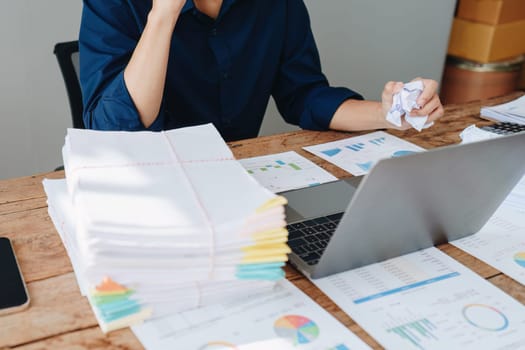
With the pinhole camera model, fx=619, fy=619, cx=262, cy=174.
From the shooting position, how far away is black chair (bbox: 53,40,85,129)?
1557 millimetres

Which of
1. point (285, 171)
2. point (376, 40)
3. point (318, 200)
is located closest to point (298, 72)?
point (285, 171)

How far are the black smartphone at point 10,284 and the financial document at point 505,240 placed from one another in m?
0.65

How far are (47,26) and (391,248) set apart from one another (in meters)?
1.75

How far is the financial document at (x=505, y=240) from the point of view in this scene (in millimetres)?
939

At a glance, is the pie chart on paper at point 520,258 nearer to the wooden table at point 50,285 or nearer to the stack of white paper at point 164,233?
the wooden table at point 50,285

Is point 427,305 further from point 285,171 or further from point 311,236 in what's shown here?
point 285,171

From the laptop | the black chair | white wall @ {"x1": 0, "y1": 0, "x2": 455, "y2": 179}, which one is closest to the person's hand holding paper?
the laptop

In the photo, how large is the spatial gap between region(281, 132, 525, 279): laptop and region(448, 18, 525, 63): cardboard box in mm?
2507

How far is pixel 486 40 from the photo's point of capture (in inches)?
128

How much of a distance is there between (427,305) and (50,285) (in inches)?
19.8

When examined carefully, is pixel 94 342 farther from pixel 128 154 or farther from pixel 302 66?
pixel 302 66

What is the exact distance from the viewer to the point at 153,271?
0.72m

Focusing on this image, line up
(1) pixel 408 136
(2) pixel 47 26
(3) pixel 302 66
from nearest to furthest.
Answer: (1) pixel 408 136 → (3) pixel 302 66 → (2) pixel 47 26

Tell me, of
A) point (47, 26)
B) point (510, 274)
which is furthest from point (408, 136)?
point (47, 26)
